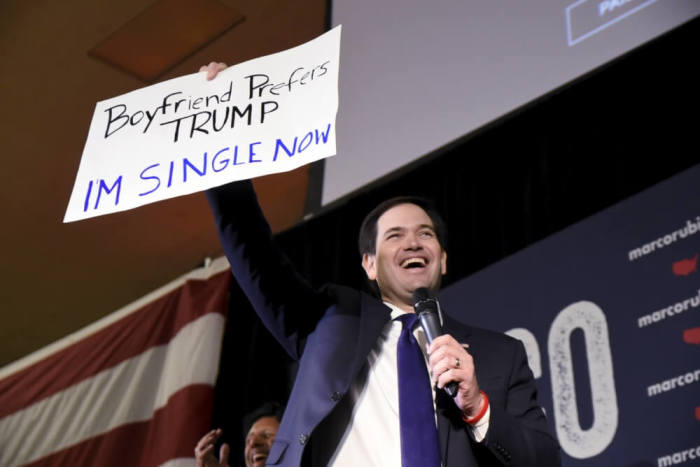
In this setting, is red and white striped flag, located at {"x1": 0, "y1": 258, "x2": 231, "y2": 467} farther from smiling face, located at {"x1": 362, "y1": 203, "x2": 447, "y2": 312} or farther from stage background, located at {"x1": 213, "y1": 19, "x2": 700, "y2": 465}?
smiling face, located at {"x1": 362, "y1": 203, "x2": 447, "y2": 312}

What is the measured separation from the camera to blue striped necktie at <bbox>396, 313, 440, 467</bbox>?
1379 mm

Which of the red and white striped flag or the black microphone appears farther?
the red and white striped flag

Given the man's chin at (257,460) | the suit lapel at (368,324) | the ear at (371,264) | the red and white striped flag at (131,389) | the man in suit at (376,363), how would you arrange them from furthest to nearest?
the red and white striped flag at (131,389), the man's chin at (257,460), the ear at (371,264), the suit lapel at (368,324), the man in suit at (376,363)

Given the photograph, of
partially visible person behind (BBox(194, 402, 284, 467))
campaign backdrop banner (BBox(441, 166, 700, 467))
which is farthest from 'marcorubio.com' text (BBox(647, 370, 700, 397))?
partially visible person behind (BBox(194, 402, 284, 467))

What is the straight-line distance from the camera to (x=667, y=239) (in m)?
2.61

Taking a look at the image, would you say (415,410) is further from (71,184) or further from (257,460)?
(71,184)

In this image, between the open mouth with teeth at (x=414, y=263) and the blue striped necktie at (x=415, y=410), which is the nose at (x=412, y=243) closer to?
the open mouth with teeth at (x=414, y=263)

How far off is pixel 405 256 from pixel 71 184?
2.92 meters

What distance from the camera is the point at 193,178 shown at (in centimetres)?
162

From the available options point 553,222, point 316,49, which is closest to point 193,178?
point 316,49

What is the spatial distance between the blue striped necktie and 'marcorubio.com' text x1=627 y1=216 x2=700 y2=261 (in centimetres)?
129

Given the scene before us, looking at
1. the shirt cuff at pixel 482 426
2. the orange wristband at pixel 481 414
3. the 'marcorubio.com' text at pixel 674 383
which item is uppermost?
the 'marcorubio.com' text at pixel 674 383

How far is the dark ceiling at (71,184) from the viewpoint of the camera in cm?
387

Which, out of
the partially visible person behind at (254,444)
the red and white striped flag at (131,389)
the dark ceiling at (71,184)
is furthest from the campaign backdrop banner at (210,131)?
→ the red and white striped flag at (131,389)
